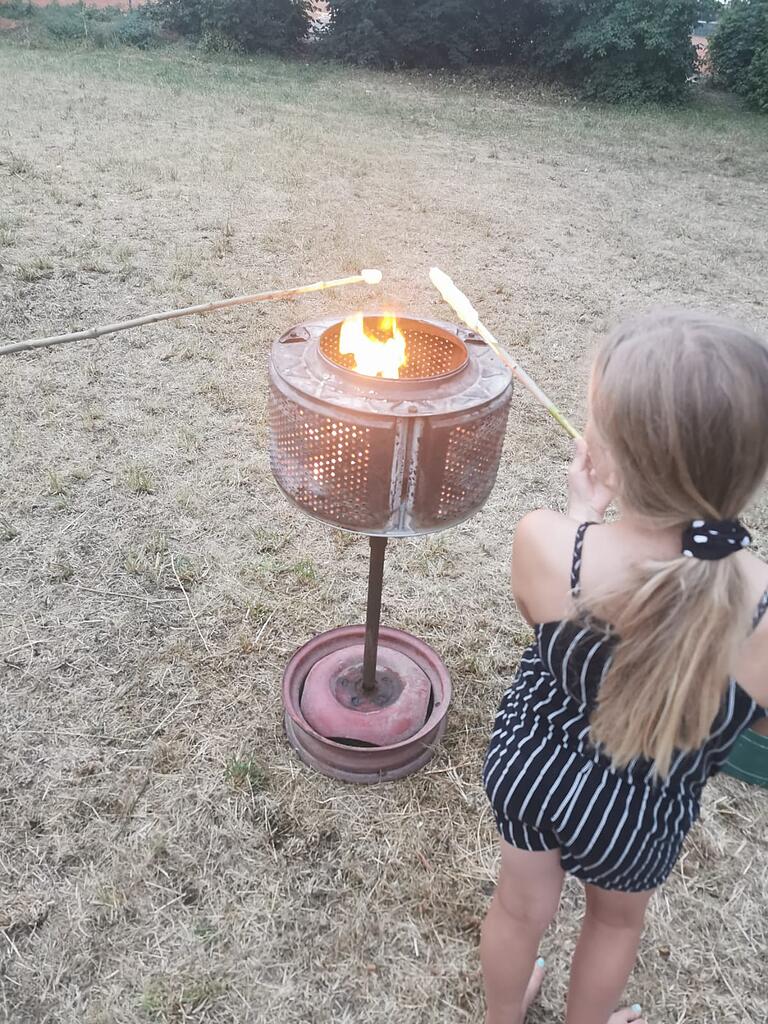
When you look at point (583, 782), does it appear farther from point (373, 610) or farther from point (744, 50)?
point (744, 50)

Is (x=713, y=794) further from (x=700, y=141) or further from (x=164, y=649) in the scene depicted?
(x=700, y=141)

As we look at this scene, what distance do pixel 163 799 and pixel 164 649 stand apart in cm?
59

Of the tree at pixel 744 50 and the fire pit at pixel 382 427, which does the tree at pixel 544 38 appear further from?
the fire pit at pixel 382 427

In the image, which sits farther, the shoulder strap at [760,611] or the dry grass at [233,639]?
the dry grass at [233,639]

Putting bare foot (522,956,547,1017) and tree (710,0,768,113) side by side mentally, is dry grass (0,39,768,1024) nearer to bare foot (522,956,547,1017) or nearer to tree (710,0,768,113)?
bare foot (522,956,547,1017)

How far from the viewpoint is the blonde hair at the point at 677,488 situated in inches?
39.1

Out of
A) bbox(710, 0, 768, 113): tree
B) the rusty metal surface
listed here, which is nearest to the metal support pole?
the rusty metal surface

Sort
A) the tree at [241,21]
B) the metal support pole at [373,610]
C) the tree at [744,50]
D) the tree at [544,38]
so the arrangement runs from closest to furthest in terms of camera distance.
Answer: the metal support pole at [373,610] < the tree at [544,38] < the tree at [744,50] < the tree at [241,21]

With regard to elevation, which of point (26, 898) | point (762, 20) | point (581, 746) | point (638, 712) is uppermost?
point (762, 20)

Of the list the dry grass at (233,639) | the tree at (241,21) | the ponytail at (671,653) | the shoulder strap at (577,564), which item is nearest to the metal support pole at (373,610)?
the dry grass at (233,639)

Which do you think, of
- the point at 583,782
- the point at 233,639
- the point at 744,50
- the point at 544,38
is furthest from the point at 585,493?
the point at 744,50

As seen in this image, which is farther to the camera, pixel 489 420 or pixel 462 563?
pixel 462 563

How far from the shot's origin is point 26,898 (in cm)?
188

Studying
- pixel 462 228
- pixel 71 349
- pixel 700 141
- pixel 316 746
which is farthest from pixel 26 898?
pixel 700 141
